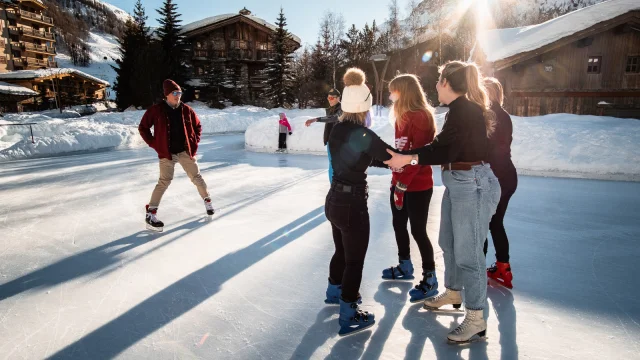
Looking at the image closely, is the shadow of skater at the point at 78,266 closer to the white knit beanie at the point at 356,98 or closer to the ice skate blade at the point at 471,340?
the white knit beanie at the point at 356,98

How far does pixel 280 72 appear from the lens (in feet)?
102

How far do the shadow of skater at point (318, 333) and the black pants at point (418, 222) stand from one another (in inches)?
33.3

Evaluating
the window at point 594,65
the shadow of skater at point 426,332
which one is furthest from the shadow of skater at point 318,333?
the window at point 594,65

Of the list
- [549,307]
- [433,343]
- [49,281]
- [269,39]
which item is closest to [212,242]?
[49,281]

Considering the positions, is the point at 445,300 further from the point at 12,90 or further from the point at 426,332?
the point at 12,90

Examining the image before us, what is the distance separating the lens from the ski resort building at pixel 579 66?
45.9 ft

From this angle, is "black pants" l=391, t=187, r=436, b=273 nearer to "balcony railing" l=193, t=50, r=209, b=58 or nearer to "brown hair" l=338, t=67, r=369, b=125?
"brown hair" l=338, t=67, r=369, b=125

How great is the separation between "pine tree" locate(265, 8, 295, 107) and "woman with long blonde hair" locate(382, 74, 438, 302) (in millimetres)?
29902

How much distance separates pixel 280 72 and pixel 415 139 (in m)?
30.4

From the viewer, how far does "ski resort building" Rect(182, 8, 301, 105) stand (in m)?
31.2

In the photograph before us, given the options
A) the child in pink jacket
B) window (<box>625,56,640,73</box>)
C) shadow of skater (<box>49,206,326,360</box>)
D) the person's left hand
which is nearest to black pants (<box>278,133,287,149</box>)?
the child in pink jacket

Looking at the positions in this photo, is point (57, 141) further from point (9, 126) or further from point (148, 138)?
point (148, 138)

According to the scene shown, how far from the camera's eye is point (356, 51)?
124 feet

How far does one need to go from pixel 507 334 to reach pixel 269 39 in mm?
36381
